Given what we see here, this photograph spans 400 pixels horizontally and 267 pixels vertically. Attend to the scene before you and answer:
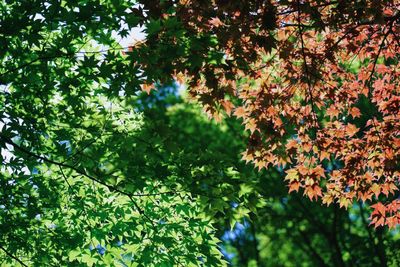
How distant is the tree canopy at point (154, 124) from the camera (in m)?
3.88

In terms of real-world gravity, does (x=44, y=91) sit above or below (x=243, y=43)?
below

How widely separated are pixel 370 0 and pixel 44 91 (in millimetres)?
3715

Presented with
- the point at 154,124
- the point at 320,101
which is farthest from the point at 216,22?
the point at 320,101

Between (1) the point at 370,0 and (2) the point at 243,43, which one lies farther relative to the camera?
(2) the point at 243,43

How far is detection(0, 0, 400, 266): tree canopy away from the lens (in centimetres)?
388

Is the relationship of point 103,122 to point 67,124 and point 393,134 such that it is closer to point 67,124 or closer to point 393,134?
point 67,124

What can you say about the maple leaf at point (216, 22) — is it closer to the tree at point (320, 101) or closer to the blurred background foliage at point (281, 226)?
the tree at point (320, 101)

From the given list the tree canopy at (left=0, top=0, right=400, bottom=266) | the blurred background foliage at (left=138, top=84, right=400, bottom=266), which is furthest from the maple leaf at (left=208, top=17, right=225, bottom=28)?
the blurred background foliage at (left=138, top=84, right=400, bottom=266)

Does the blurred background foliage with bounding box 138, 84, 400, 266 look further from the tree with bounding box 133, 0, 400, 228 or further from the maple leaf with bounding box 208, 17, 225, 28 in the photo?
the maple leaf with bounding box 208, 17, 225, 28

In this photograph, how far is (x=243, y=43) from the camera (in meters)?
4.84

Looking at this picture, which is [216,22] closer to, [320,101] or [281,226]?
[320,101]

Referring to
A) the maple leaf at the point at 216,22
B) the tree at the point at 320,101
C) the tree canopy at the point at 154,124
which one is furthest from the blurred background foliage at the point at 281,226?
the maple leaf at the point at 216,22

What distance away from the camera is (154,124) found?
12.0 feet

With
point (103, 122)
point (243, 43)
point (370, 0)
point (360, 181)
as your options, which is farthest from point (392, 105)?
point (103, 122)
